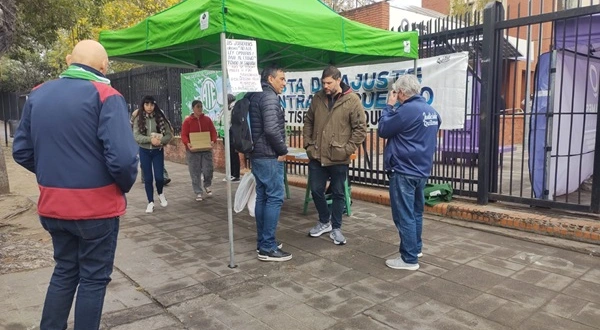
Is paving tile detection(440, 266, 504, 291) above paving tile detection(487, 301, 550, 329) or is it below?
above

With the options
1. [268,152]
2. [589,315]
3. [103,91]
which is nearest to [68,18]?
[268,152]

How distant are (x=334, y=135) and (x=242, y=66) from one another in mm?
1204

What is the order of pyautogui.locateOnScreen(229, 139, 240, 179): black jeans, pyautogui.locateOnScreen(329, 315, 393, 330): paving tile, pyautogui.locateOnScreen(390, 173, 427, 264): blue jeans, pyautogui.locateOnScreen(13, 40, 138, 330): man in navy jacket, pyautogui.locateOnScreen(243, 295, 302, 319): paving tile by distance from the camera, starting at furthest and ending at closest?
pyautogui.locateOnScreen(229, 139, 240, 179): black jeans, pyautogui.locateOnScreen(390, 173, 427, 264): blue jeans, pyautogui.locateOnScreen(243, 295, 302, 319): paving tile, pyautogui.locateOnScreen(329, 315, 393, 330): paving tile, pyautogui.locateOnScreen(13, 40, 138, 330): man in navy jacket

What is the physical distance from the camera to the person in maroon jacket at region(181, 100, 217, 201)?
23.3 ft

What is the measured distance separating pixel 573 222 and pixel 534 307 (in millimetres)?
2081

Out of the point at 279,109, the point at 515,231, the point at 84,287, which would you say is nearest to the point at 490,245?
the point at 515,231

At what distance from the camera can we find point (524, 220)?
5.17 meters

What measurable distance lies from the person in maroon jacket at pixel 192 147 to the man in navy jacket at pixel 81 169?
452 centimetres

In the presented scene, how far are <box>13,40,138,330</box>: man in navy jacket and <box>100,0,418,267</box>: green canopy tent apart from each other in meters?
1.51

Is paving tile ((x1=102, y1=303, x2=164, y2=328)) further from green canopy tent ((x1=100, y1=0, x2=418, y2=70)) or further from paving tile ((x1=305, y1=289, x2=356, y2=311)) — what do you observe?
green canopy tent ((x1=100, y1=0, x2=418, y2=70))

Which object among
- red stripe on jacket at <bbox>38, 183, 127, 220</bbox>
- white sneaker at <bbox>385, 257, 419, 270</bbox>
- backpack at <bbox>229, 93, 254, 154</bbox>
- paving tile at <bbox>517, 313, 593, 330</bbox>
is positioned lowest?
paving tile at <bbox>517, 313, 593, 330</bbox>

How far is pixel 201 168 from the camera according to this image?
730 centimetres

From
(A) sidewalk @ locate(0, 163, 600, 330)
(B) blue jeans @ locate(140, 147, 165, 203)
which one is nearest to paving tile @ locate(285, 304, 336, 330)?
(A) sidewalk @ locate(0, 163, 600, 330)

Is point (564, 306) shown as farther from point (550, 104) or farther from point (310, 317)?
point (550, 104)
